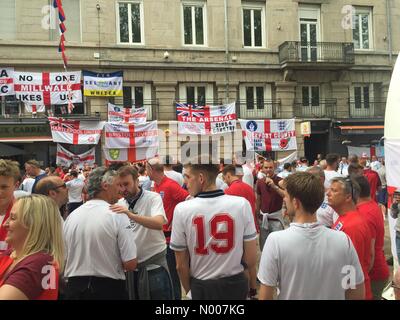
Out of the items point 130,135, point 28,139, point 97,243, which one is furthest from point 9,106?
point 97,243

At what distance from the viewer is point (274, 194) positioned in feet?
23.0

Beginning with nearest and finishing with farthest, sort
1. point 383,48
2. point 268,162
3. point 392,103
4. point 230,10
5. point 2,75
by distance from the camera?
point 392,103 → point 268,162 → point 2,75 → point 230,10 → point 383,48

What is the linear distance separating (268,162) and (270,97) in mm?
16049

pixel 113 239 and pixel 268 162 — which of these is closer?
pixel 113 239

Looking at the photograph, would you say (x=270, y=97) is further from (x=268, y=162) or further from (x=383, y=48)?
(x=268, y=162)

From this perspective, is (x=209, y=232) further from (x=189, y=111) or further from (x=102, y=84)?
(x=102, y=84)

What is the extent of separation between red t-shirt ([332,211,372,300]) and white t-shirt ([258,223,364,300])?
83cm

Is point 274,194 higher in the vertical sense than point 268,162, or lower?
lower

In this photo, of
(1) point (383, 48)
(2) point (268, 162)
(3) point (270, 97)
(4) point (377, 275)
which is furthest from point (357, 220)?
(1) point (383, 48)

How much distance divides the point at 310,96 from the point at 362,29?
5292mm

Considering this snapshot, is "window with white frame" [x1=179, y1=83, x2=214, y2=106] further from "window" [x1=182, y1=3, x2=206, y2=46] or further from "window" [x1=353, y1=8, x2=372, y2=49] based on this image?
"window" [x1=353, y1=8, x2=372, y2=49]

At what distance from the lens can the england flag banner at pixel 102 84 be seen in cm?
1839

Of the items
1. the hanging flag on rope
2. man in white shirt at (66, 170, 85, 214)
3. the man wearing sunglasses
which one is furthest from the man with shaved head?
the hanging flag on rope

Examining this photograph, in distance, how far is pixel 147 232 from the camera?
4254mm
